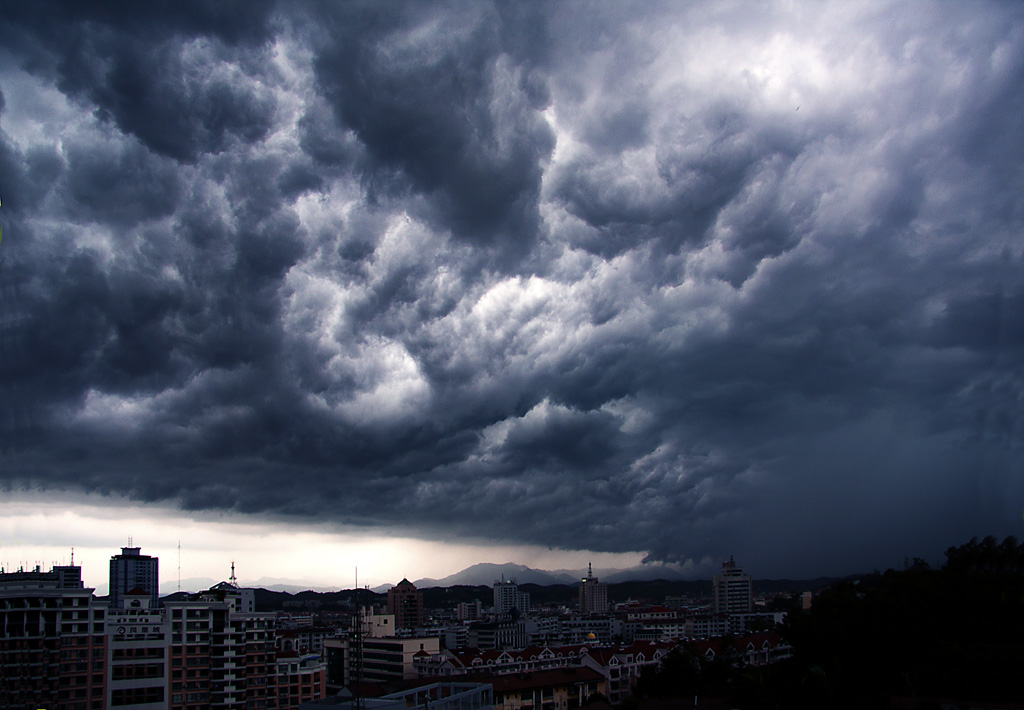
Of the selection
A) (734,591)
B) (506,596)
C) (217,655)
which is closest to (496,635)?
(217,655)

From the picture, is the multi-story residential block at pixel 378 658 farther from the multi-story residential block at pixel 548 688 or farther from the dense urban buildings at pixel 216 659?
the multi-story residential block at pixel 548 688

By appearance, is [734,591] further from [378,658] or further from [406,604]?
[378,658]

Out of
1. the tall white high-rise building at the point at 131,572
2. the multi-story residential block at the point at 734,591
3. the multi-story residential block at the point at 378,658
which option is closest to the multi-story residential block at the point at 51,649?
the multi-story residential block at the point at 378,658

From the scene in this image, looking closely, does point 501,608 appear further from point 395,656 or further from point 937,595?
A: point 937,595

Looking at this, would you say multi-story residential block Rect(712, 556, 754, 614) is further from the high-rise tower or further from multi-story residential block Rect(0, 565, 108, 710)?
multi-story residential block Rect(0, 565, 108, 710)

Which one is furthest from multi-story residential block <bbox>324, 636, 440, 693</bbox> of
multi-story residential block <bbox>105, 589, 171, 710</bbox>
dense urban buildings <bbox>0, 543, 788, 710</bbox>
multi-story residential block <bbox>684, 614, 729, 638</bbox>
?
multi-story residential block <bbox>684, 614, 729, 638</bbox>

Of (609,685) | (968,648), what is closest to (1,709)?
(609,685)

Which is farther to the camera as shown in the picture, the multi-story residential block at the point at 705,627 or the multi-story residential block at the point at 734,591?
the multi-story residential block at the point at 734,591

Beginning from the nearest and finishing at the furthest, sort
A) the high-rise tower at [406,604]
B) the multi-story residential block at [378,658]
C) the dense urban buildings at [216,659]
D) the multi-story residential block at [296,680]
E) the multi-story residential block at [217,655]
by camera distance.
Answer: the dense urban buildings at [216,659] < the multi-story residential block at [217,655] < the multi-story residential block at [296,680] < the multi-story residential block at [378,658] < the high-rise tower at [406,604]
